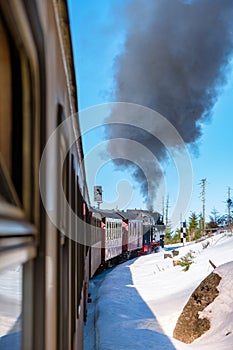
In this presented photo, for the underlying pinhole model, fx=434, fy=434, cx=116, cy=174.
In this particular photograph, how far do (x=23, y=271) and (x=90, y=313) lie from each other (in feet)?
30.2

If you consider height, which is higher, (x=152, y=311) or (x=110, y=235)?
(x=110, y=235)

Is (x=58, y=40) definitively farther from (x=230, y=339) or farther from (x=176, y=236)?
(x=176, y=236)

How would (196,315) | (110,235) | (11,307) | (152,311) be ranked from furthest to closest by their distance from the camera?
(110,235) < (152,311) < (196,315) < (11,307)

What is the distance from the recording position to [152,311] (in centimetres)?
931

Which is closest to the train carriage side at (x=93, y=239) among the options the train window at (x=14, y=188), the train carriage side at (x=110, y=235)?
the train carriage side at (x=110, y=235)

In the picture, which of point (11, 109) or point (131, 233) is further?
point (131, 233)

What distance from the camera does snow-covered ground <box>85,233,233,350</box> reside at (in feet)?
21.7

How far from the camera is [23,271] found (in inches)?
40.2

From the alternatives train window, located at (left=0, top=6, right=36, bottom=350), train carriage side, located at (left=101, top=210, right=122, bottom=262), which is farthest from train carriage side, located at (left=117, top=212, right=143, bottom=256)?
train window, located at (left=0, top=6, right=36, bottom=350)

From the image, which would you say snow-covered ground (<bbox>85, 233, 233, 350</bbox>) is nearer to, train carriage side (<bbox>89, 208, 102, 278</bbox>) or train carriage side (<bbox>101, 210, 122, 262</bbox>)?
train carriage side (<bbox>89, 208, 102, 278</bbox>)

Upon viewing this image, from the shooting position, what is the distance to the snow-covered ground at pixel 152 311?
6617 millimetres

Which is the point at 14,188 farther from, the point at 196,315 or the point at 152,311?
the point at 152,311

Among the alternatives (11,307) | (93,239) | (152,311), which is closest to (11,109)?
(11,307)

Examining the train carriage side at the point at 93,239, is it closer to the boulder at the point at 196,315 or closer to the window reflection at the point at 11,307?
the boulder at the point at 196,315
